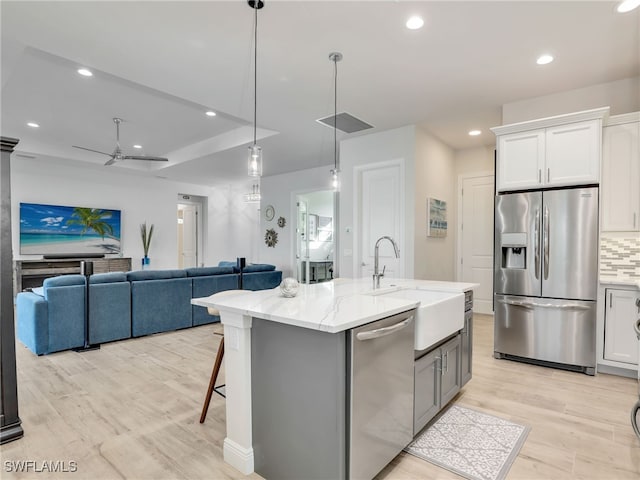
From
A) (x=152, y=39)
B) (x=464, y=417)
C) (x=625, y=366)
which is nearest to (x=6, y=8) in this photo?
(x=152, y=39)

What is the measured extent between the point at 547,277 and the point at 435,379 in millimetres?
1987

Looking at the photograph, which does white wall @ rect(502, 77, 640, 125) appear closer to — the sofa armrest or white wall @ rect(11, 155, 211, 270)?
the sofa armrest

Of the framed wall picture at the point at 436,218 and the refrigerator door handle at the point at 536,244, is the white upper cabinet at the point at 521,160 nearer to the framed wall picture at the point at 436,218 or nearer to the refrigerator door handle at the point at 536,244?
the refrigerator door handle at the point at 536,244

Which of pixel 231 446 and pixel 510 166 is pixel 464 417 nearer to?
pixel 231 446

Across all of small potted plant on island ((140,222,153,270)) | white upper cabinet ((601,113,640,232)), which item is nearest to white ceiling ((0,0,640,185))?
white upper cabinet ((601,113,640,232))

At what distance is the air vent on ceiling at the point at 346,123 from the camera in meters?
4.45

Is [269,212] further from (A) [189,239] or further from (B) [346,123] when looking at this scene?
(B) [346,123]

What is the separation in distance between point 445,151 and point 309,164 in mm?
2676

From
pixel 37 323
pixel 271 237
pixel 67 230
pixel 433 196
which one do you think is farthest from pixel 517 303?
pixel 67 230

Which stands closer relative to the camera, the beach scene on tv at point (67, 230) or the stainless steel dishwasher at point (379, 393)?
the stainless steel dishwasher at point (379, 393)

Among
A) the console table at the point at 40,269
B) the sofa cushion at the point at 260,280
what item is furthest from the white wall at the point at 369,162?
the console table at the point at 40,269

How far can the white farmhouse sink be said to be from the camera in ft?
6.74

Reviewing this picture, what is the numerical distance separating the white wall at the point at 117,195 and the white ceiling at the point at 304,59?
2.27 metres

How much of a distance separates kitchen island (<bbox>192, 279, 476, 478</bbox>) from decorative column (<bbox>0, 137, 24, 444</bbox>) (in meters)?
1.31
